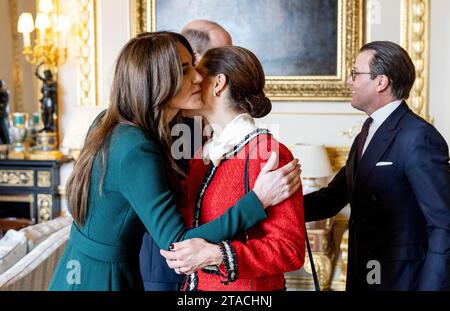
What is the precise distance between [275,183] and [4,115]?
4391 mm

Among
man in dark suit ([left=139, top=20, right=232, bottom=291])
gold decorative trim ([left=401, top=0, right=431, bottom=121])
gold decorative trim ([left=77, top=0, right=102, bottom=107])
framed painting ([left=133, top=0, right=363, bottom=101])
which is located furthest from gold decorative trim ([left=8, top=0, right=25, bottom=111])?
man in dark suit ([left=139, top=20, right=232, bottom=291])

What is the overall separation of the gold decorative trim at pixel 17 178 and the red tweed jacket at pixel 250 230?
3.59m

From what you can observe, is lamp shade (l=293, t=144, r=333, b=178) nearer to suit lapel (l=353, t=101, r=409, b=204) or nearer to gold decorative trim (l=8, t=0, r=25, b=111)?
suit lapel (l=353, t=101, r=409, b=204)

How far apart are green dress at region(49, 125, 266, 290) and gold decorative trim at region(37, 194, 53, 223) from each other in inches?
136

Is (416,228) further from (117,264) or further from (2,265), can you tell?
(2,265)

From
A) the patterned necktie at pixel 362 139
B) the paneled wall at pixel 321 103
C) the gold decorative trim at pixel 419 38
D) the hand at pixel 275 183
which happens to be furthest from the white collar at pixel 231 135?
the gold decorative trim at pixel 419 38

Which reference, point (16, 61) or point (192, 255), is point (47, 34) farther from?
point (192, 255)

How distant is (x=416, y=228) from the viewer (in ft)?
6.93

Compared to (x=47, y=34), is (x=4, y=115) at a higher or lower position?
lower

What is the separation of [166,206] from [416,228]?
41.3 inches

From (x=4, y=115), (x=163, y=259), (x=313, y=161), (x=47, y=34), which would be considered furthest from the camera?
(x=4, y=115)

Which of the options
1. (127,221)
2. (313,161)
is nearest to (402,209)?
(127,221)

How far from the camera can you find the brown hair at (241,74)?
5.67 ft

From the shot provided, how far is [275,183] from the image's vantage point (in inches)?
62.5
